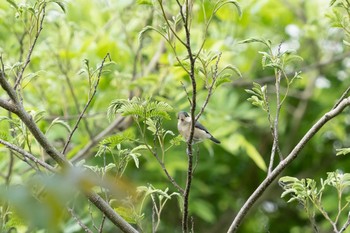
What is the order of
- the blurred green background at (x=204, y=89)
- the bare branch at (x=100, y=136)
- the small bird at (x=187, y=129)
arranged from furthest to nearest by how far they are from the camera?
the blurred green background at (x=204, y=89) < the bare branch at (x=100, y=136) < the small bird at (x=187, y=129)

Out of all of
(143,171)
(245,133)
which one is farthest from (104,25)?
(245,133)

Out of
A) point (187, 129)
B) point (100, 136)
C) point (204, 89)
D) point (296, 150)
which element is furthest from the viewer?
point (204, 89)

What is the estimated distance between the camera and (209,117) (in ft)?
16.3

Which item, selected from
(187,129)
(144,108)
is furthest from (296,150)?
(187,129)

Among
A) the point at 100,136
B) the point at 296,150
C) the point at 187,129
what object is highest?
the point at 100,136

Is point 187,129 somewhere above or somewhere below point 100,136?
below

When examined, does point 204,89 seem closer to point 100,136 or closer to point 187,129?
point 100,136

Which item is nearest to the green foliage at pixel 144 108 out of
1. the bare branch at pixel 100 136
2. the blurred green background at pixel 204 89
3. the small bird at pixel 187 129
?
the small bird at pixel 187 129

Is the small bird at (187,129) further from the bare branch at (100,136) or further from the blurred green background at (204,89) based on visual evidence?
the bare branch at (100,136)

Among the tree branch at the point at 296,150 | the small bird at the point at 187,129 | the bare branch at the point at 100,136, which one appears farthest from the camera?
the bare branch at the point at 100,136

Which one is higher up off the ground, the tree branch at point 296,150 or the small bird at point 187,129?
the small bird at point 187,129

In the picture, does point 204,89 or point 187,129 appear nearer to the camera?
point 187,129

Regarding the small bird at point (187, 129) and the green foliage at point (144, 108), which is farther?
the small bird at point (187, 129)

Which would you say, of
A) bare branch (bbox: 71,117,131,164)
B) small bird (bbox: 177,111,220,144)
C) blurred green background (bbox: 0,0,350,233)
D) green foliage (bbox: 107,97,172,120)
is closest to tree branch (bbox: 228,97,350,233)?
green foliage (bbox: 107,97,172,120)
